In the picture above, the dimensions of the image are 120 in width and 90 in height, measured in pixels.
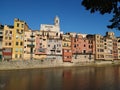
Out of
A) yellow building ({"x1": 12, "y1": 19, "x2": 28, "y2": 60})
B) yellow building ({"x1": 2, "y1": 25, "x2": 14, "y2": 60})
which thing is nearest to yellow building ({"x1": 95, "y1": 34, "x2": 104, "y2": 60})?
yellow building ({"x1": 12, "y1": 19, "x2": 28, "y2": 60})

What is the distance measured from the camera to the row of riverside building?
255 ft

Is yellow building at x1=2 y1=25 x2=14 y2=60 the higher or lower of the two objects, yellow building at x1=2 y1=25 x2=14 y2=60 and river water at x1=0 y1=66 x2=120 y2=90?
the higher

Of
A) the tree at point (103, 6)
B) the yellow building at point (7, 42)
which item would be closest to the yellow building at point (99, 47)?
the yellow building at point (7, 42)

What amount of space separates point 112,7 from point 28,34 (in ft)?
231

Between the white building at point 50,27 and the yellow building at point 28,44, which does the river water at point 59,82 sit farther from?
the white building at point 50,27

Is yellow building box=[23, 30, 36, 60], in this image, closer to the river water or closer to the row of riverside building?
the row of riverside building

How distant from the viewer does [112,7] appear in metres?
14.0

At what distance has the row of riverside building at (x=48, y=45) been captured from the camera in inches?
3055

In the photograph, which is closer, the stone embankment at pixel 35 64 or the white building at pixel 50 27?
the stone embankment at pixel 35 64

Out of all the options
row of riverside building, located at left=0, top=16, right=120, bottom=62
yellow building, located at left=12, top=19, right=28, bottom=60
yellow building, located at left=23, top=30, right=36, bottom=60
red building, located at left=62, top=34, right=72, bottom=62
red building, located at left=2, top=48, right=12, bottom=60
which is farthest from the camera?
red building, located at left=62, top=34, right=72, bottom=62

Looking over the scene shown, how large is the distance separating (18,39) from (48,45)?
14923 millimetres

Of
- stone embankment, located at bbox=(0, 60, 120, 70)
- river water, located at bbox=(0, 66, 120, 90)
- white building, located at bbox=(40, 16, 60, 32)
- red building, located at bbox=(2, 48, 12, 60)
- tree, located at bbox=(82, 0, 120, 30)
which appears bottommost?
river water, located at bbox=(0, 66, 120, 90)

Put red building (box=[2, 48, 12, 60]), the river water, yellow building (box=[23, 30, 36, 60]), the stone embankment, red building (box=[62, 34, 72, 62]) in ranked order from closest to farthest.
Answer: the river water, the stone embankment, red building (box=[2, 48, 12, 60]), yellow building (box=[23, 30, 36, 60]), red building (box=[62, 34, 72, 62])

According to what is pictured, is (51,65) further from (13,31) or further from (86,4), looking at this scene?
(86,4)
